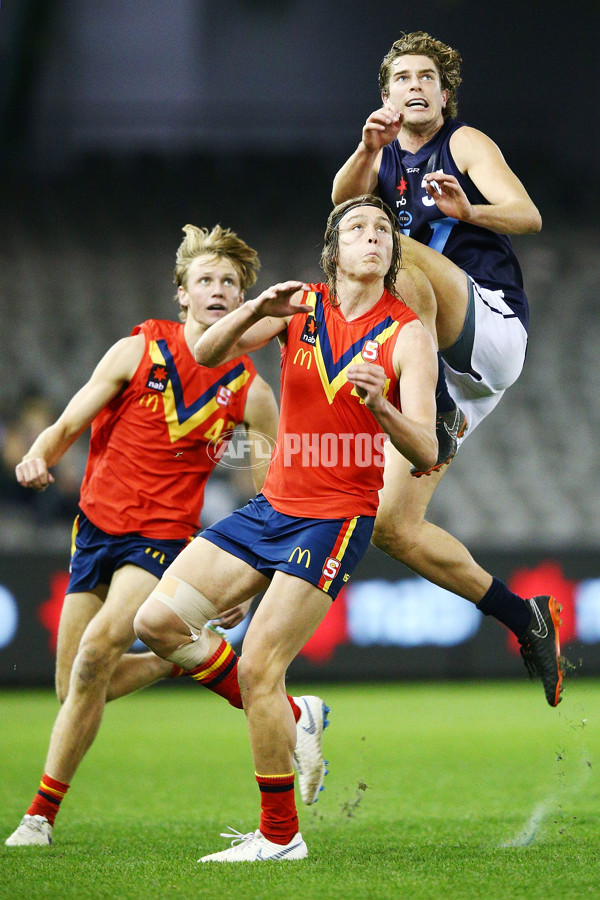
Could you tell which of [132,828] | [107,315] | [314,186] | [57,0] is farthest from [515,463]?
[132,828]

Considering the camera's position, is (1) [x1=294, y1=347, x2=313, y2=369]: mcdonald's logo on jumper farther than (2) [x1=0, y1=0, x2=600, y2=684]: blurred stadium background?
No

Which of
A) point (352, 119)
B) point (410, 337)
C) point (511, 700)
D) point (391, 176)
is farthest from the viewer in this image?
point (352, 119)

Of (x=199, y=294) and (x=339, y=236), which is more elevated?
(x=339, y=236)

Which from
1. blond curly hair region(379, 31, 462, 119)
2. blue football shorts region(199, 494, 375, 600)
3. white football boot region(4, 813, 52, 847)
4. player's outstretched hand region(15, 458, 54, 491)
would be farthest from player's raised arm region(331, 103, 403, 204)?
white football boot region(4, 813, 52, 847)

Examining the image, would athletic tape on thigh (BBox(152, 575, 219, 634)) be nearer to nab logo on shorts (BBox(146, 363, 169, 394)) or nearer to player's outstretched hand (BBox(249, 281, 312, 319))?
player's outstretched hand (BBox(249, 281, 312, 319))

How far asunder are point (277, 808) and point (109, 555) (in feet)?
4.80

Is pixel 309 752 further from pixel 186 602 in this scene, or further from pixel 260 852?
pixel 186 602

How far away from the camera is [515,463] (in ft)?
45.2

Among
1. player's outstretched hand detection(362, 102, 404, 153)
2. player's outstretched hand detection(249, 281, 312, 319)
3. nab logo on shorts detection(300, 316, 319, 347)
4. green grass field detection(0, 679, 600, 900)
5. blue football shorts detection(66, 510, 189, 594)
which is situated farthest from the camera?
blue football shorts detection(66, 510, 189, 594)

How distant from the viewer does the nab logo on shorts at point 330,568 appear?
3.79 meters

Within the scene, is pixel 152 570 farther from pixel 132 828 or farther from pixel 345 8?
pixel 345 8

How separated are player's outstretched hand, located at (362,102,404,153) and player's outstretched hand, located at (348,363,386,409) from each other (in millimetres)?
1117

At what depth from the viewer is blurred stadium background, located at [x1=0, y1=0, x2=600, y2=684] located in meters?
13.7

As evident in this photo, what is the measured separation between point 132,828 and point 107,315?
33.0 feet
